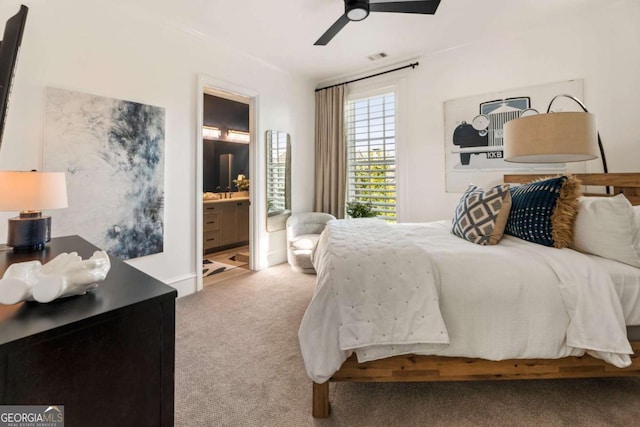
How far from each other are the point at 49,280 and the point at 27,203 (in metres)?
1.20

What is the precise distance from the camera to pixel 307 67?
4133 millimetres

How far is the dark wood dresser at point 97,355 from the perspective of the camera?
2.19 feet

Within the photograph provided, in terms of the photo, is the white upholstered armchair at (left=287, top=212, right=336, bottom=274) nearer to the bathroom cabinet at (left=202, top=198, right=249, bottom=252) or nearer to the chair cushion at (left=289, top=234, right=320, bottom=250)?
the chair cushion at (left=289, top=234, right=320, bottom=250)

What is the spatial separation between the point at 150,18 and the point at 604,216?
389 centimetres

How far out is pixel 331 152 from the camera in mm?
4496

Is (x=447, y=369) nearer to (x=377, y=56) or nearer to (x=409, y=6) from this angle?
(x=409, y=6)

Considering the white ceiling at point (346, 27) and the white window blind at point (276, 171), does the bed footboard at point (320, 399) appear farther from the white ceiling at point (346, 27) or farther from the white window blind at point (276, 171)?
the white ceiling at point (346, 27)

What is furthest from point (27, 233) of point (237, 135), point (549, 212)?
point (237, 135)

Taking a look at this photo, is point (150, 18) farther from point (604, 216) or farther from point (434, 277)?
point (604, 216)

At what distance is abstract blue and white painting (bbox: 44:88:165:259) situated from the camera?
231 cm

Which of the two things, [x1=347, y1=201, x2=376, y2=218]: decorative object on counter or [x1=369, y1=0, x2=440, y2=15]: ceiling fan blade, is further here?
[x1=347, y1=201, x2=376, y2=218]: decorative object on counter

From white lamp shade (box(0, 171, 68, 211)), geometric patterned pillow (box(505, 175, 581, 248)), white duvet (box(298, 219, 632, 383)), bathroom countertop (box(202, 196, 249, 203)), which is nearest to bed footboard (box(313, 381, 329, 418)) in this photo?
white duvet (box(298, 219, 632, 383))

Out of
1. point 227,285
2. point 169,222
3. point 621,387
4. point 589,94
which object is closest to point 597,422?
point 621,387

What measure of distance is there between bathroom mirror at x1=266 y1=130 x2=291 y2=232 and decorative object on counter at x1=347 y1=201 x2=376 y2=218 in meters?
0.93
